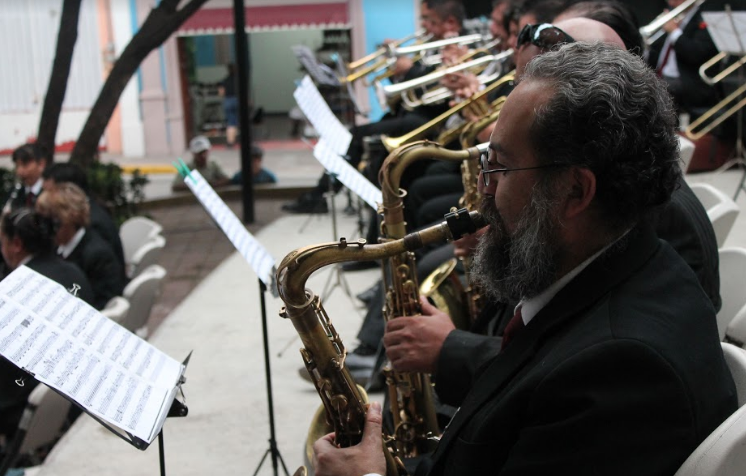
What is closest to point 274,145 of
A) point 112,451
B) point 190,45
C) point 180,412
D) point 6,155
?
point 190,45

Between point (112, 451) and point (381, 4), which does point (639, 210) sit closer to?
point (112, 451)

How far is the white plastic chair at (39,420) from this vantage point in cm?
354

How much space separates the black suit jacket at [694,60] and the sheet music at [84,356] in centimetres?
674

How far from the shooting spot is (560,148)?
161 centimetres

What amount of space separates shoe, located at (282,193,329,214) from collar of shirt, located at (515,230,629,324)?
23.7ft

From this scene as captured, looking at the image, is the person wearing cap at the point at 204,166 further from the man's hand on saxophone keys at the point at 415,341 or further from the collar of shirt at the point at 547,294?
the collar of shirt at the point at 547,294

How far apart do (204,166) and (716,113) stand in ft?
20.1

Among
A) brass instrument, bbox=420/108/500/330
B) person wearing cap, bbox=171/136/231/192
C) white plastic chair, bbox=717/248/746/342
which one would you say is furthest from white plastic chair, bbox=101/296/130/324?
person wearing cap, bbox=171/136/231/192

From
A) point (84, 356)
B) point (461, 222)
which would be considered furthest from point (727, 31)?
point (84, 356)

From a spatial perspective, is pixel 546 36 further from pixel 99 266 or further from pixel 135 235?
pixel 135 235

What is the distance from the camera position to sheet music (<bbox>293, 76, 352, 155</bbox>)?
408 cm

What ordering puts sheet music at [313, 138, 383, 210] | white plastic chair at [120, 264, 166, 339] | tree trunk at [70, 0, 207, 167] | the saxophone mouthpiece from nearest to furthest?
the saxophone mouthpiece, sheet music at [313, 138, 383, 210], white plastic chair at [120, 264, 166, 339], tree trunk at [70, 0, 207, 167]

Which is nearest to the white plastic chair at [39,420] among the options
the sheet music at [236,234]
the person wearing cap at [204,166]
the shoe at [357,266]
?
the sheet music at [236,234]

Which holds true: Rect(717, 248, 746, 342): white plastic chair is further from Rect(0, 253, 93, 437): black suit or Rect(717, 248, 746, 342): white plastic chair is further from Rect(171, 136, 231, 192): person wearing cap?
Rect(171, 136, 231, 192): person wearing cap
